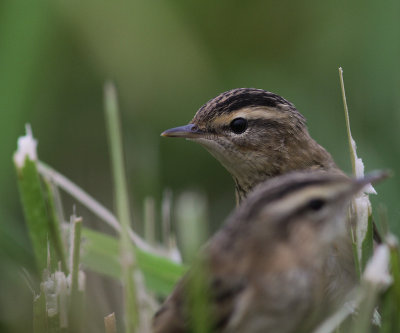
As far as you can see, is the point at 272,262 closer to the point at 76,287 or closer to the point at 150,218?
the point at 76,287

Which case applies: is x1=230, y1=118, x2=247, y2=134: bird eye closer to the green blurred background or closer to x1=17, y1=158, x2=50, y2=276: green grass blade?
the green blurred background

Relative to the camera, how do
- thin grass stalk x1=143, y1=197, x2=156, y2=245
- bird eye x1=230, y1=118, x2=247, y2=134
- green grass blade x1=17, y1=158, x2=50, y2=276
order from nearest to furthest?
green grass blade x1=17, y1=158, x2=50, y2=276
thin grass stalk x1=143, y1=197, x2=156, y2=245
bird eye x1=230, y1=118, x2=247, y2=134

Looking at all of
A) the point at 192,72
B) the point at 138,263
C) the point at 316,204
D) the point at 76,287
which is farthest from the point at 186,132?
the point at 192,72

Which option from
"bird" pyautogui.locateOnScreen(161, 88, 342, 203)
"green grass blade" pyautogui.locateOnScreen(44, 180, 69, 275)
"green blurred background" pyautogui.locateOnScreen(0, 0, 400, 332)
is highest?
"green blurred background" pyautogui.locateOnScreen(0, 0, 400, 332)

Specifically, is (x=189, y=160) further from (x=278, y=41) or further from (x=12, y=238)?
(x=12, y=238)

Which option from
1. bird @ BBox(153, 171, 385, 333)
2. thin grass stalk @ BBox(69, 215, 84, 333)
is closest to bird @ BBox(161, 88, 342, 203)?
thin grass stalk @ BBox(69, 215, 84, 333)

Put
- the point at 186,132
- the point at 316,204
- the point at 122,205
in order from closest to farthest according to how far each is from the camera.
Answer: the point at 122,205
the point at 316,204
the point at 186,132
